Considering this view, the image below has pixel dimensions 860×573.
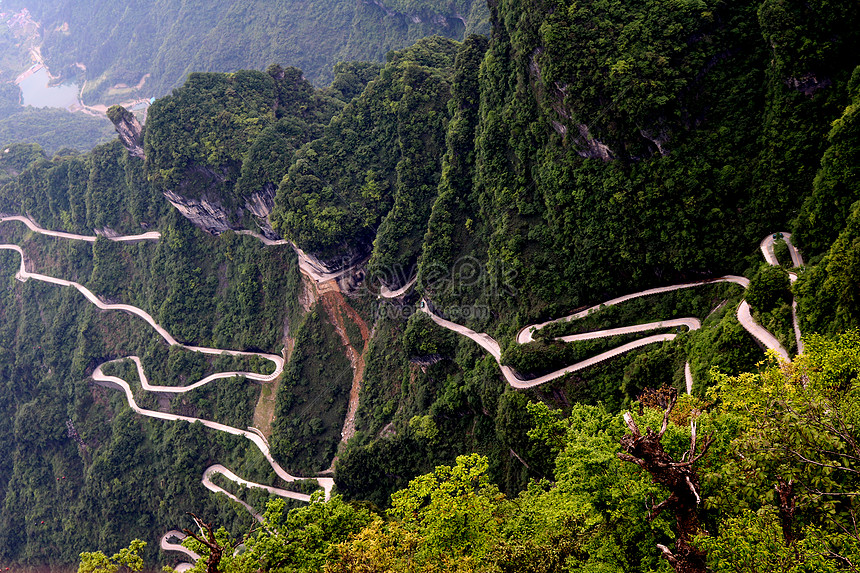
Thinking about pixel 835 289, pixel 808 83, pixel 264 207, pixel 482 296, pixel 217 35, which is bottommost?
pixel 482 296

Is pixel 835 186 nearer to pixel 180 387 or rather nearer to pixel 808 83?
pixel 808 83

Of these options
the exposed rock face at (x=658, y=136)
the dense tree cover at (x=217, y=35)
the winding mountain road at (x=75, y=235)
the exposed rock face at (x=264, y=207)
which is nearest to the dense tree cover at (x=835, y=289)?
the exposed rock face at (x=658, y=136)

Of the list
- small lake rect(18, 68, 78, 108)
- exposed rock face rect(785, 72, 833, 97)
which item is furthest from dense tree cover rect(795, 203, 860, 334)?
small lake rect(18, 68, 78, 108)

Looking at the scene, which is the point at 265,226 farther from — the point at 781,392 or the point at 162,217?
the point at 781,392

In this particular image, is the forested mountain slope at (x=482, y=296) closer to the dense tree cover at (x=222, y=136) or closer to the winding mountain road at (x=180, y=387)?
the dense tree cover at (x=222, y=136)

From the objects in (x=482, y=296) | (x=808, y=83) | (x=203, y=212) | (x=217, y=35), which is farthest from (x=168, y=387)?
(x=217, y=35)

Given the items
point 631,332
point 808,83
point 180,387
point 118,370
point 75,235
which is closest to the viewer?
point 808,83

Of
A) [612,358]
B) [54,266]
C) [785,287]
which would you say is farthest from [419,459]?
[54,266]
